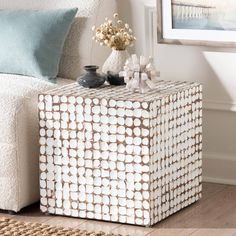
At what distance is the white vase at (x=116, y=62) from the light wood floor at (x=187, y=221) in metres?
0.69

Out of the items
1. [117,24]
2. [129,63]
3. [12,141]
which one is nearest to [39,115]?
[12,141]

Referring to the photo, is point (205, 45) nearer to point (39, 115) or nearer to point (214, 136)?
point (214, 136)

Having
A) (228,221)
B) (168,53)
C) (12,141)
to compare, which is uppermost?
(168,53)

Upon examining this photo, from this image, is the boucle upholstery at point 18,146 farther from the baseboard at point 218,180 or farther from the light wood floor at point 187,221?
the baseboard at point 218,180

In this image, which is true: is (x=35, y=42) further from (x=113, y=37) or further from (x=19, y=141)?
(x=19, y=141)

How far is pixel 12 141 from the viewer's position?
13.5ft

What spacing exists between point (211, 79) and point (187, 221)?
0.82m

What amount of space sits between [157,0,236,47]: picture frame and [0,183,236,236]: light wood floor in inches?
29.4

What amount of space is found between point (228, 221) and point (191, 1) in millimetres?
1109

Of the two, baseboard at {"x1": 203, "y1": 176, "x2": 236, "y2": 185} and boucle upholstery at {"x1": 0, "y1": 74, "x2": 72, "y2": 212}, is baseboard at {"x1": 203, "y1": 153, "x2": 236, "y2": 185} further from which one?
boucle upholstery at {"x1": 0, "y1": 74, "x2": 72, "y2": 212}

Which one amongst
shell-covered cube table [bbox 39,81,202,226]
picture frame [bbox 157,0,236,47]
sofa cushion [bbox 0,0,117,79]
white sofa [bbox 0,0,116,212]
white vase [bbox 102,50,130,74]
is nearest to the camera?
shell-covered cube table [bbox 39,81,202,226]

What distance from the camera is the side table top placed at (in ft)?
13.1

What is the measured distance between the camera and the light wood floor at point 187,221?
3.98 metres

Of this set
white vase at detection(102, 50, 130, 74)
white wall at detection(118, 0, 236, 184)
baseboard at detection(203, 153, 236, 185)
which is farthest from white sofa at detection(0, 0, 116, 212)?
baseboard at detection(203, 153, 236, 185)
